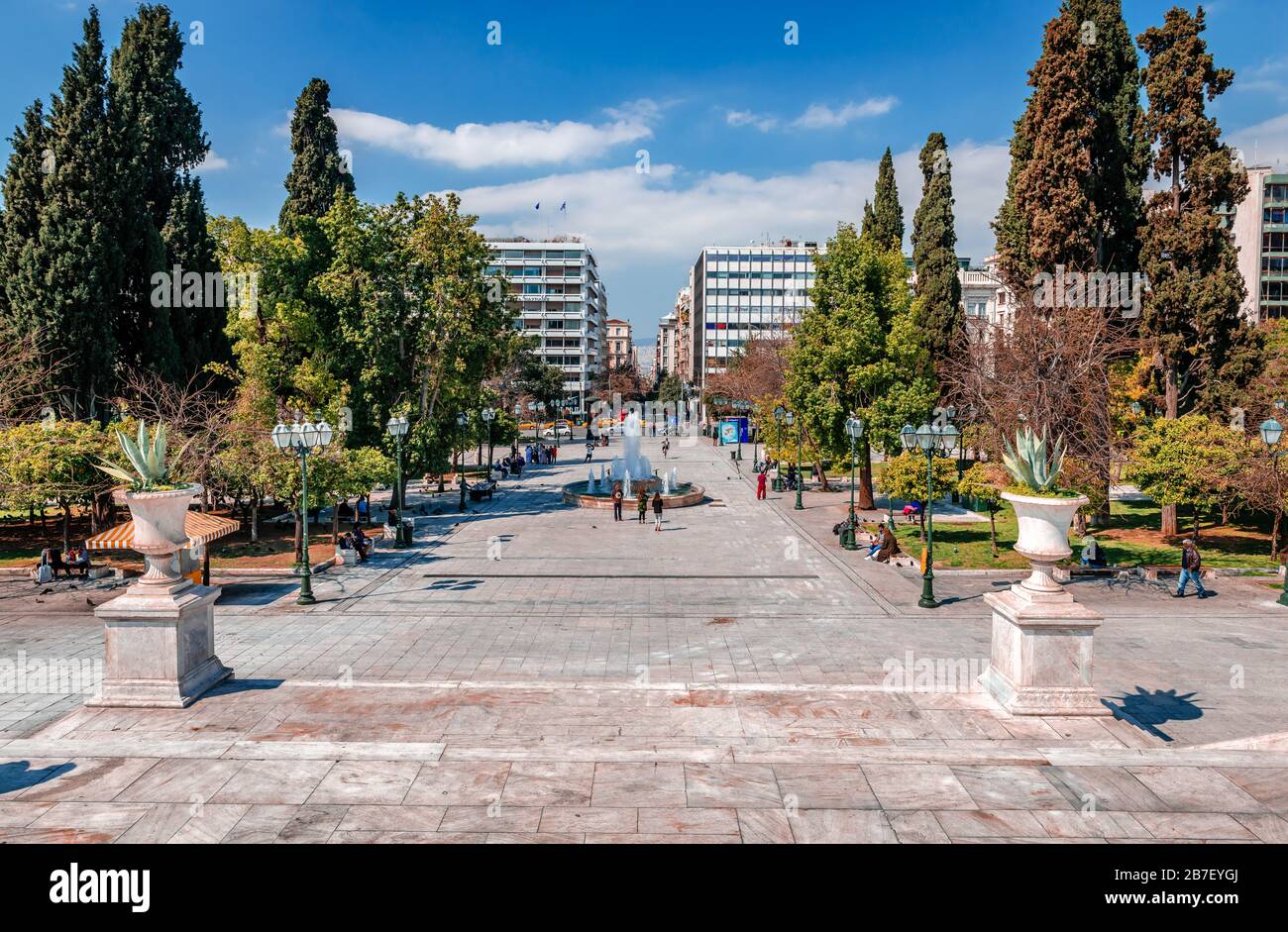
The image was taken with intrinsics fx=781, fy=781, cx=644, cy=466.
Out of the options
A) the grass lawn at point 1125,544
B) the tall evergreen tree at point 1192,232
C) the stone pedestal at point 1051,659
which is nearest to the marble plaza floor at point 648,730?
the stone pedestal at point 1051,659

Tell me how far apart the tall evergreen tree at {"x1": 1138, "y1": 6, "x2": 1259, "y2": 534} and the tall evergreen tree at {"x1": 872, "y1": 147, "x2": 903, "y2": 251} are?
12.4m

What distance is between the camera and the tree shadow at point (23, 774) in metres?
7.70

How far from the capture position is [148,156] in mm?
33375

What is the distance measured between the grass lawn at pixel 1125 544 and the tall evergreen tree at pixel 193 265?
29486mm

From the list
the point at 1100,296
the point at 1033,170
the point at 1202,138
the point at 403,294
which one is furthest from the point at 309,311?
the point at 1202,138

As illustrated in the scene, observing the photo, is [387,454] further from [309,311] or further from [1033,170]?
[1033,170]

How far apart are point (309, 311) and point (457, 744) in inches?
935

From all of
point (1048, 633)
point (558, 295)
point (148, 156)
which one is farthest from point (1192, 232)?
point (558, 295)

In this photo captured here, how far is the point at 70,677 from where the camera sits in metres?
11.9

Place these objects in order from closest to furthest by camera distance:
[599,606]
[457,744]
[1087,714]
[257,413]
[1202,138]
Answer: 1. [457,744]
2. [1087,714]
3. [599,606]
4. [1202,138]
5. [257,413]

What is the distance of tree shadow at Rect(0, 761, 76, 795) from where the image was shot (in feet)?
25.2

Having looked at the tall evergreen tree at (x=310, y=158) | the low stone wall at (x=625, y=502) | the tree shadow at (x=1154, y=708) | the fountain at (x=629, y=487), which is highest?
the tall evergreen tree at (x=310, y=158)

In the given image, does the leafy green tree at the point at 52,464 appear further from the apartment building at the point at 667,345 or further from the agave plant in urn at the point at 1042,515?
the apartment building at the point at 667,345

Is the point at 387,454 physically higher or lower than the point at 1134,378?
lower
